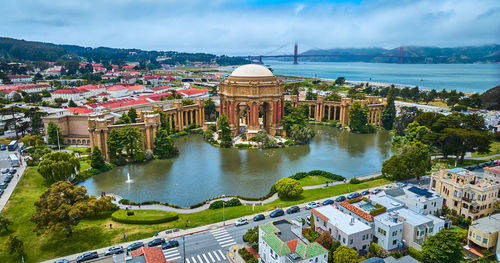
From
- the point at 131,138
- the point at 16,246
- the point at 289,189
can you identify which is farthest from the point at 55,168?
the point at 289,189

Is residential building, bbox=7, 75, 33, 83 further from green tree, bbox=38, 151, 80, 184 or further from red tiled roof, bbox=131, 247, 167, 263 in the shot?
red tiled roof, bbox=131, 247, 167, 263

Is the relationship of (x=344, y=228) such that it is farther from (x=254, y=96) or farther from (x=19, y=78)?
(x=19, y=78)

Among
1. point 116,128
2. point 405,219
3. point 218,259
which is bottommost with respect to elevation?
point 218,259

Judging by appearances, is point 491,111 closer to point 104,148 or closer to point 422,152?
point 422,152

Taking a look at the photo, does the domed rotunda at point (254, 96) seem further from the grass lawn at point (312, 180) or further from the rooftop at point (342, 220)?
the rooftop at point (342, 220)

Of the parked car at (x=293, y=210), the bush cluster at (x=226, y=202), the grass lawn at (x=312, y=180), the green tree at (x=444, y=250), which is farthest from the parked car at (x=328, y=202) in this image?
the green tree at (x=444, y=250)

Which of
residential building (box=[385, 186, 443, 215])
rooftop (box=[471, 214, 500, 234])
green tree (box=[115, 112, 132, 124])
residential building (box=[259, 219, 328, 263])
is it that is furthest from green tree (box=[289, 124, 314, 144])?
residential building (box=[259, 219, 328, 263])

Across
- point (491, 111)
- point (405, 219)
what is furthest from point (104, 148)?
point (491, 111)
